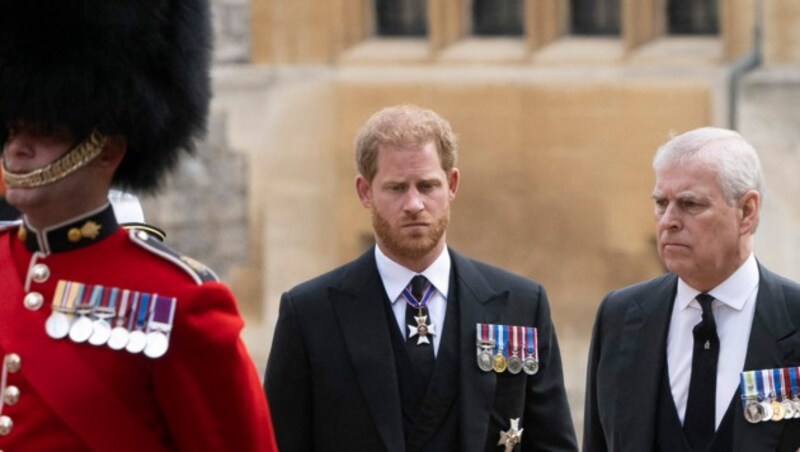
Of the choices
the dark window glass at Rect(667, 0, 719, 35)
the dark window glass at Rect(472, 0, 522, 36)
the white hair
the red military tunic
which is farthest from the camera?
the dark window glass at Rect(472, 0, 522, 36)

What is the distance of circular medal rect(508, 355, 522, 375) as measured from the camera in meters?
6.51

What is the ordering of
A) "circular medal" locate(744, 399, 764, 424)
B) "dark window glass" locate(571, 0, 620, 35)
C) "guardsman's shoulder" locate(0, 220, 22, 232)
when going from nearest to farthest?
"guardsman's shoulder" locate(0, 220, 22, 232)
"circular medal" locate(744, 399, 764, 424)
"dark window glass" locate(571, 0, 620, 35)

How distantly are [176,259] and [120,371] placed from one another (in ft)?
0.89

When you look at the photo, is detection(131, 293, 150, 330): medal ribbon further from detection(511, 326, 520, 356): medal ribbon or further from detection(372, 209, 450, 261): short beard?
detection(511, 326, 520, 356): medal ribbon

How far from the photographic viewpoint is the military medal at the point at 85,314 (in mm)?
5113

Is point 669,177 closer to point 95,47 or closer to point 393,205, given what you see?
point 393,205

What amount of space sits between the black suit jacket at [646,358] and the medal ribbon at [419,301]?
1.49 ft

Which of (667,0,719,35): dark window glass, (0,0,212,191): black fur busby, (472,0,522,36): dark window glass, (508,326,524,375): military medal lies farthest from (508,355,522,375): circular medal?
(472,0,522,36): dark window glass

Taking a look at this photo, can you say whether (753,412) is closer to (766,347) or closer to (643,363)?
(766,347)

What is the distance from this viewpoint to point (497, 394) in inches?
255

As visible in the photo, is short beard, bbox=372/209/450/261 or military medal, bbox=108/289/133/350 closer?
military medal, bbox=108/289/133/350

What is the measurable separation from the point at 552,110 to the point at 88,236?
10508mm

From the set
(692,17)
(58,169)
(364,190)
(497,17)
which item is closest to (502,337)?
(364,190)

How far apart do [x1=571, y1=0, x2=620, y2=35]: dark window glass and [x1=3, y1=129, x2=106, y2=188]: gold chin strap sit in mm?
10680
